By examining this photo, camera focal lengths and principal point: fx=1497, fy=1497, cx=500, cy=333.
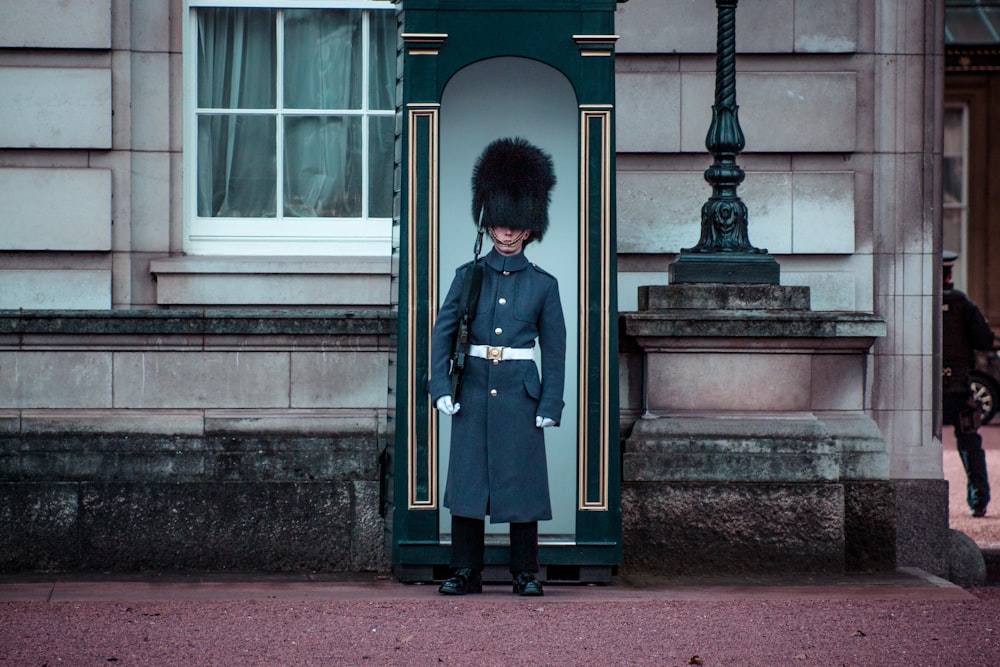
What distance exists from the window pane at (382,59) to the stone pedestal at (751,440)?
6.26 ft

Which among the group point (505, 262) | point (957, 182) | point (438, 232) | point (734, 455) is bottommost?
point (734, 455)

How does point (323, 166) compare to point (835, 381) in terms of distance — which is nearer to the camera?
point (835, 381)

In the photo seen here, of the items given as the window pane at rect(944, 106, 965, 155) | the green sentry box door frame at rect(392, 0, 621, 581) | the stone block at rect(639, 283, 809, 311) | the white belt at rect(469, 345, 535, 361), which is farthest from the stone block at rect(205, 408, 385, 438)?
the window pane at rect(944, 106, 965, 155)

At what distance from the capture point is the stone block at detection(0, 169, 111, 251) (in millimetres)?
7453

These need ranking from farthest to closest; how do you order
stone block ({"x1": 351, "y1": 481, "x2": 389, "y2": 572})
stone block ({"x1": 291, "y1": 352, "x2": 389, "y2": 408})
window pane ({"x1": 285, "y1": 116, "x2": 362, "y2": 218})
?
window pane ({"x1": 285, "y1": 116, "x2": 362, "y2": 218}) < stone block ({"x1": 291, "y1": 352, "x2": 389, "y2": 408}) < stone block ({"x1": 351, "y1": 481, "x2": 389, "y2": 572})

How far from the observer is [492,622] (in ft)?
18.4

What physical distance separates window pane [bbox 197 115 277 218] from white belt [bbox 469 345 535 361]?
2.12 meters

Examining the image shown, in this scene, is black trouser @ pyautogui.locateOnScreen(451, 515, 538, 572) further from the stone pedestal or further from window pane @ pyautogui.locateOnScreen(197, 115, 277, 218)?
window pane @ pyautogui.locateOnScreen(197, 115, 277, 218)

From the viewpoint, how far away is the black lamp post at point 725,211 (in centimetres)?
693

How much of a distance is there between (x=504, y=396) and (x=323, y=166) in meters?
2.28

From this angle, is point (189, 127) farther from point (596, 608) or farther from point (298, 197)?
point (596, 608)

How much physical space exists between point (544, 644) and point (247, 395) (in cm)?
236

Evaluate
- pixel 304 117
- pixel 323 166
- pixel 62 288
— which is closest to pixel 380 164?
pixel 323 166

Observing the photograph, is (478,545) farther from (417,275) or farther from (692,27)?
(692,27)
